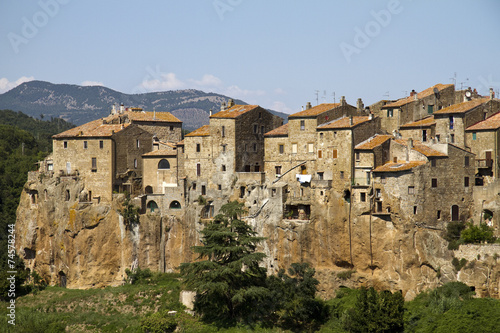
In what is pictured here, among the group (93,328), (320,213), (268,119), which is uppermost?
(268,119)

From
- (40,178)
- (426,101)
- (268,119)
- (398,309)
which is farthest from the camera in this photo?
(40,178)

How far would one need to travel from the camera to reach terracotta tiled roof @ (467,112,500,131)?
202ft

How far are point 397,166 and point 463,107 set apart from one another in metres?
8.92

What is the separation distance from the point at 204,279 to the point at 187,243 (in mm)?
13493

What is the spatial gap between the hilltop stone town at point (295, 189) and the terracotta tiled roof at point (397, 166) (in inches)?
4.9

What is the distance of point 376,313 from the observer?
55.8m

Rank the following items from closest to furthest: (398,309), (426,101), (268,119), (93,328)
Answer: (398,309), (93,328), (426,101), (268,119)

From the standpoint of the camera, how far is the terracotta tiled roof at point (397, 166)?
59500 millimetres

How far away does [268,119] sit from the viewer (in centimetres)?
7356

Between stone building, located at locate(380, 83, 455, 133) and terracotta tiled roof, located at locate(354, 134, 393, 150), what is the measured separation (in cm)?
362

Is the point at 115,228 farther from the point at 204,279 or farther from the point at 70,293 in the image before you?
the point at 204,279

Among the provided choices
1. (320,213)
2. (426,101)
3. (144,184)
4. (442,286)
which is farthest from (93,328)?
(426,101)

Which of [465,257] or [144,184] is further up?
[144,184]

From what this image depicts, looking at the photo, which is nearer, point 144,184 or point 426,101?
point 426,101
